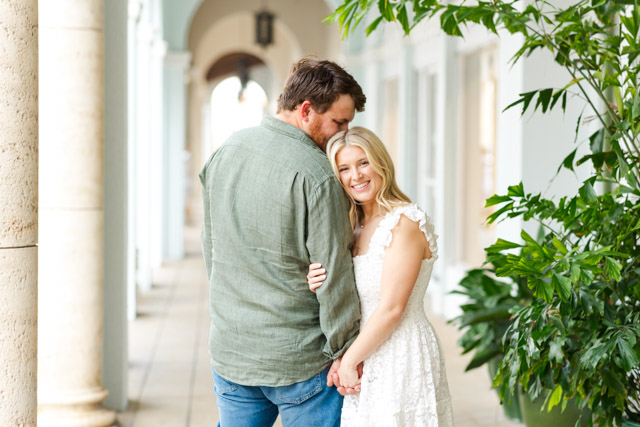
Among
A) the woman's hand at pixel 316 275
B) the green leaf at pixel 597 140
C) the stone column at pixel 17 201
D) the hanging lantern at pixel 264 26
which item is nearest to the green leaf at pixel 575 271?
the green leaf at pixel 597 140

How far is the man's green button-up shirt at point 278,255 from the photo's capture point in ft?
7.31

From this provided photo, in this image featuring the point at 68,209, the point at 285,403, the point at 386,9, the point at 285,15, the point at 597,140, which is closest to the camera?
the point at 285,403

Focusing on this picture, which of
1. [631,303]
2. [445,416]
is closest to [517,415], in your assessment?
[631,303]

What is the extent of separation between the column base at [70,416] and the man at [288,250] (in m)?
2.00

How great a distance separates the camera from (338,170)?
234 centimetres

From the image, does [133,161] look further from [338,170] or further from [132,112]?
[338,170]

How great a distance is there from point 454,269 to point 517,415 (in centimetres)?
336

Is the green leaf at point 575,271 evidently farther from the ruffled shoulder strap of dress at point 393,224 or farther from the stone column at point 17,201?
the stone column at point 17,201

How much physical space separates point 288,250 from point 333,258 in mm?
127

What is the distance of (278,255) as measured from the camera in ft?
7.48

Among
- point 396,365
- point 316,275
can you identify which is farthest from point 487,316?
point 316,275

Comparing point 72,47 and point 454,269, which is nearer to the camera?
point 72,47

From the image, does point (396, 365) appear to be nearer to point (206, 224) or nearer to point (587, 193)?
point (206, 224)

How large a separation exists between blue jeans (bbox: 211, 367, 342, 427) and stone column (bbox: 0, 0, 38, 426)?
544 mm
